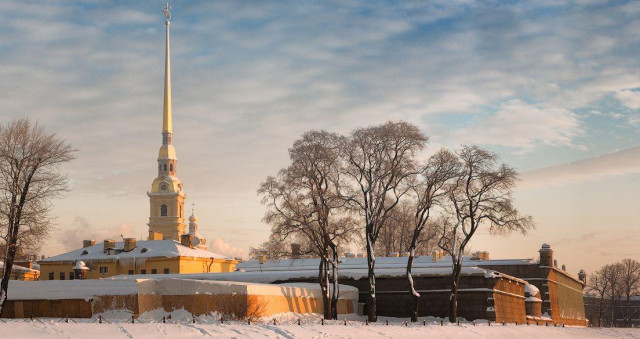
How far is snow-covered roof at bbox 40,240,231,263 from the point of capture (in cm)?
8850

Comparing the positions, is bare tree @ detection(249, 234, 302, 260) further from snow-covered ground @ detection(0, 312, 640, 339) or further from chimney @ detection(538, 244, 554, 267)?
chimney @ detection(538, 244, 554, 267)

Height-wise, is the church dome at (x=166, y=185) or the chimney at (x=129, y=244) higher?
the church dome at (x=166, y=185)

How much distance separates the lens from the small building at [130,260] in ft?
288

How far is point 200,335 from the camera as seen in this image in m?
35.1

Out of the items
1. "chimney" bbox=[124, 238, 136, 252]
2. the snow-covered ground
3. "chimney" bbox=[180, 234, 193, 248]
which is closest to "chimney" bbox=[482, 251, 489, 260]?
"chimney" bbox=[180, 234, 193, 248]

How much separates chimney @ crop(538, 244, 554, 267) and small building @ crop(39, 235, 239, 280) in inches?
1419

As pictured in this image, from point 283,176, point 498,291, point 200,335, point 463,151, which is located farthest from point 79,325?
point 498,291

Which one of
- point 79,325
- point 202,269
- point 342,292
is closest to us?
point 79,325

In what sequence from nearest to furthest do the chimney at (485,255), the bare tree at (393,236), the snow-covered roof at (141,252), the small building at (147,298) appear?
the small building at (147,298)
the snow-covered roof at (141,252)
the chimney at (485,255)
the bare tree at (393,236)

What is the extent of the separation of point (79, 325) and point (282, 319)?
20.9m

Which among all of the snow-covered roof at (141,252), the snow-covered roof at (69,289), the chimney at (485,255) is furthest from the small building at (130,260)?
the chimney at (485,255)

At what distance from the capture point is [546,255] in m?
83.4

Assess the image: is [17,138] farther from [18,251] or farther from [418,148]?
[418,148]

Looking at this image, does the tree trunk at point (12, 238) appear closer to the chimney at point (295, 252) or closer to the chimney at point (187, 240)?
the chimney at point (295, 252)
